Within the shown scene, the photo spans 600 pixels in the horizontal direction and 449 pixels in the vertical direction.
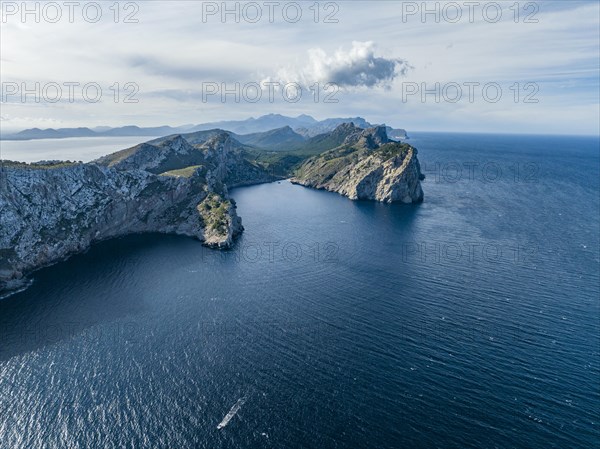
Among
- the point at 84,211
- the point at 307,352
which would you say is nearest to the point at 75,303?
the point at 84,211

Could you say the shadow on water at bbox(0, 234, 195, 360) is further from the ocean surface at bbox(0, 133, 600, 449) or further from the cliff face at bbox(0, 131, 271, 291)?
the cliff face at bbox(0, 131, 271, 291)

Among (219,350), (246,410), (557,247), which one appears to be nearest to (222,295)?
(219,350)

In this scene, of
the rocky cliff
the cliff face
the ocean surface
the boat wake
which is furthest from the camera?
the cliff face

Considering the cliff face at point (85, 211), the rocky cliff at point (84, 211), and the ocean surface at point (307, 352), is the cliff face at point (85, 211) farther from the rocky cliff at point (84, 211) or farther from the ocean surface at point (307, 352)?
the ocean surface at point (307, 352)

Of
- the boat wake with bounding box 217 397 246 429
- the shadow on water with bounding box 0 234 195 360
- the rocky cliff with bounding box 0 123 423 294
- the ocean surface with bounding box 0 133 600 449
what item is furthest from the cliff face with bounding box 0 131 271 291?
the boat wake with bounding box 217 397 246 429

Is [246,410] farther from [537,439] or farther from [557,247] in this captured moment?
[557,247]
